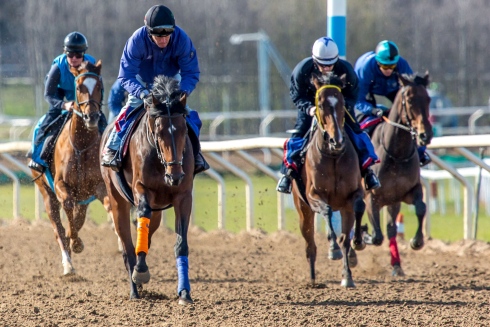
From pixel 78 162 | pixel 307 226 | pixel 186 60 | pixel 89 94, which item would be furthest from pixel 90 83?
pixel 307 226

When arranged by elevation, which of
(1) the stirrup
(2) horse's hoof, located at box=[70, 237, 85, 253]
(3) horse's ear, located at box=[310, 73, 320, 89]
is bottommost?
(2) horse's hoof, located at box=[70, 237, 85, 253]

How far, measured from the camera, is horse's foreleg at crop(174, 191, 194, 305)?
6344 mm

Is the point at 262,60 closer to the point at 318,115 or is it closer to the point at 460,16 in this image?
the point at 460,16

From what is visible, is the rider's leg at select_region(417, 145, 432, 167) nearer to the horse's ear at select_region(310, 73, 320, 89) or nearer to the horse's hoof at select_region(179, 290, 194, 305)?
the horse's ear at select_region(310, 73, 320, 89)

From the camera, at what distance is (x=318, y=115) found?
23.2 ft

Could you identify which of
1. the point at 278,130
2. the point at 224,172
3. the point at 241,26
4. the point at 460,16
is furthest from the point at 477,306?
the point at 241,26

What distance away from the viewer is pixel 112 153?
6.90m

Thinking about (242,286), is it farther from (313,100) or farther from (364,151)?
(313,100)

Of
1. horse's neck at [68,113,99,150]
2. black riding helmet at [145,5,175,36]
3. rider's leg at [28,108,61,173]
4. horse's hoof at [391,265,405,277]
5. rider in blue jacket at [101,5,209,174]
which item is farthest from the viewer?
rider's leg at [28,108,61,173]

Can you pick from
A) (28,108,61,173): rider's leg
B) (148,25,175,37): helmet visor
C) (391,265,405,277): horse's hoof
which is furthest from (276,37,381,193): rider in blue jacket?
(28,108,61,173): rider's leg

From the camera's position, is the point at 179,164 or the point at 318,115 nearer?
the point at 179,164

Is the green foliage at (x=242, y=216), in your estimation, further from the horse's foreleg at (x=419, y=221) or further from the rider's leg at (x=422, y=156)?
the horse's foreleg at (x=419, y=221)

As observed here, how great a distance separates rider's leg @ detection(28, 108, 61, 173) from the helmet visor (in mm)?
2500

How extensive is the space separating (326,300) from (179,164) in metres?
1.58
